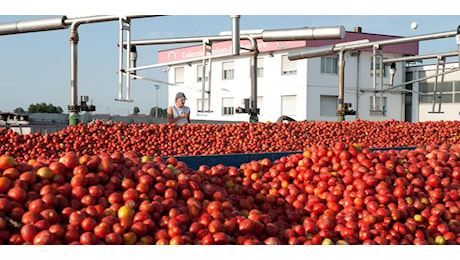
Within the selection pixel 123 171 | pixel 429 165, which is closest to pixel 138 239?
pixel 123 171

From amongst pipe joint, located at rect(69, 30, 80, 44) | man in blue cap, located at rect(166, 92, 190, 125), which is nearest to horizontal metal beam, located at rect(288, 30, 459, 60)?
man in blue cap, located at rect(166, 92, 190, 125)

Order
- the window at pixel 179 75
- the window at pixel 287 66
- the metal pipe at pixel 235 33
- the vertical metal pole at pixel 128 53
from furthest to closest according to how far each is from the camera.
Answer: the window at pixel 179 75 < the window at pixel 287 66 < the vertical metal pole at pixel 128 53 < the metal pipe at pixel 235 33

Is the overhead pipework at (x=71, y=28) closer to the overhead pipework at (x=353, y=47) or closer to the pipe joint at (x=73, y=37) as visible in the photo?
the pipe joint at (x=73, y=37)

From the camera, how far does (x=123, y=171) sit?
11.2ft

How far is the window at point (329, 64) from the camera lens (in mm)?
33091

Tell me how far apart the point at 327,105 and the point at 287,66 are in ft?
12.8

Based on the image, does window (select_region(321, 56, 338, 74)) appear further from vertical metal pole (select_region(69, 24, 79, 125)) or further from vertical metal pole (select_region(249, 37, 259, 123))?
vertical metal pole (select_region(69, 24, 79, 125))

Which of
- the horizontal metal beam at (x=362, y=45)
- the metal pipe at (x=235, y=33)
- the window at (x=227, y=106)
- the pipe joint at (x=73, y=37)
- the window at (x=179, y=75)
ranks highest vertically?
the window at (x=179, y=75)

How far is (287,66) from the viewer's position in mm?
33844

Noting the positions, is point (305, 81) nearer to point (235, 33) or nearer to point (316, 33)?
point (316, 33)

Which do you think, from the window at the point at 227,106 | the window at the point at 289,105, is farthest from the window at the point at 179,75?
the window at the point at 289,105

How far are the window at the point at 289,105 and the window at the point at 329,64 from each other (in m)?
2.85

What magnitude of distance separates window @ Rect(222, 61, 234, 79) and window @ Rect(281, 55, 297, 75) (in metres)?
4.59
